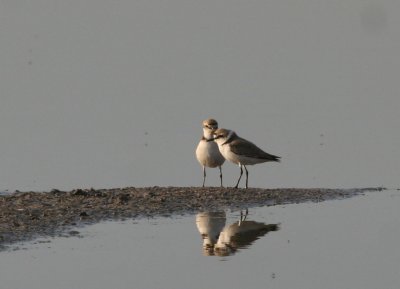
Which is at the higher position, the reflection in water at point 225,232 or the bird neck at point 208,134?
the bird neck at point 208,134

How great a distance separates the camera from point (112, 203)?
1953 centimetres

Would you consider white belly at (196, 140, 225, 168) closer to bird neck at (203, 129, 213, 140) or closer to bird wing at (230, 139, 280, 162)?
bird neck at (203, 129, 213, 140)

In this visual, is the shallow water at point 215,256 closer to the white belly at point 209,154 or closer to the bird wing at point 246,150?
the bird wing at point 246,150

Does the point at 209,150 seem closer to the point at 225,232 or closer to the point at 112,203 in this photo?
the point at 112,203

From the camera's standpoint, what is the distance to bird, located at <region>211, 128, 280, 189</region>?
2214 centimetres

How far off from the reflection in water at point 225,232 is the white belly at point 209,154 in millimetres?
3688

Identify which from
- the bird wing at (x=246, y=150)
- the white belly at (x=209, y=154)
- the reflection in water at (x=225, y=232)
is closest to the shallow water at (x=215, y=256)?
the reflection in water at (x=225, y=232)

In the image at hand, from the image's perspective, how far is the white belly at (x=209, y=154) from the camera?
2273 centimetres

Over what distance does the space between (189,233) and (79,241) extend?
78.2 inches

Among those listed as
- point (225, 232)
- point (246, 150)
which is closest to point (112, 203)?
point (225, 232)

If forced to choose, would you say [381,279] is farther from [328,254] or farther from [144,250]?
[144,250]

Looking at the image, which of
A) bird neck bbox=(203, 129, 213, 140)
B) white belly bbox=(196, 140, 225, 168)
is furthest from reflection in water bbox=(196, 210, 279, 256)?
bird neck bbox=(203, 129, 213, 140)

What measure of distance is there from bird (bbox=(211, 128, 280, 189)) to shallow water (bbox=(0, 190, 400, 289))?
10.7 ft

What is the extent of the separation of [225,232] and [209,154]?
577 centimetres
